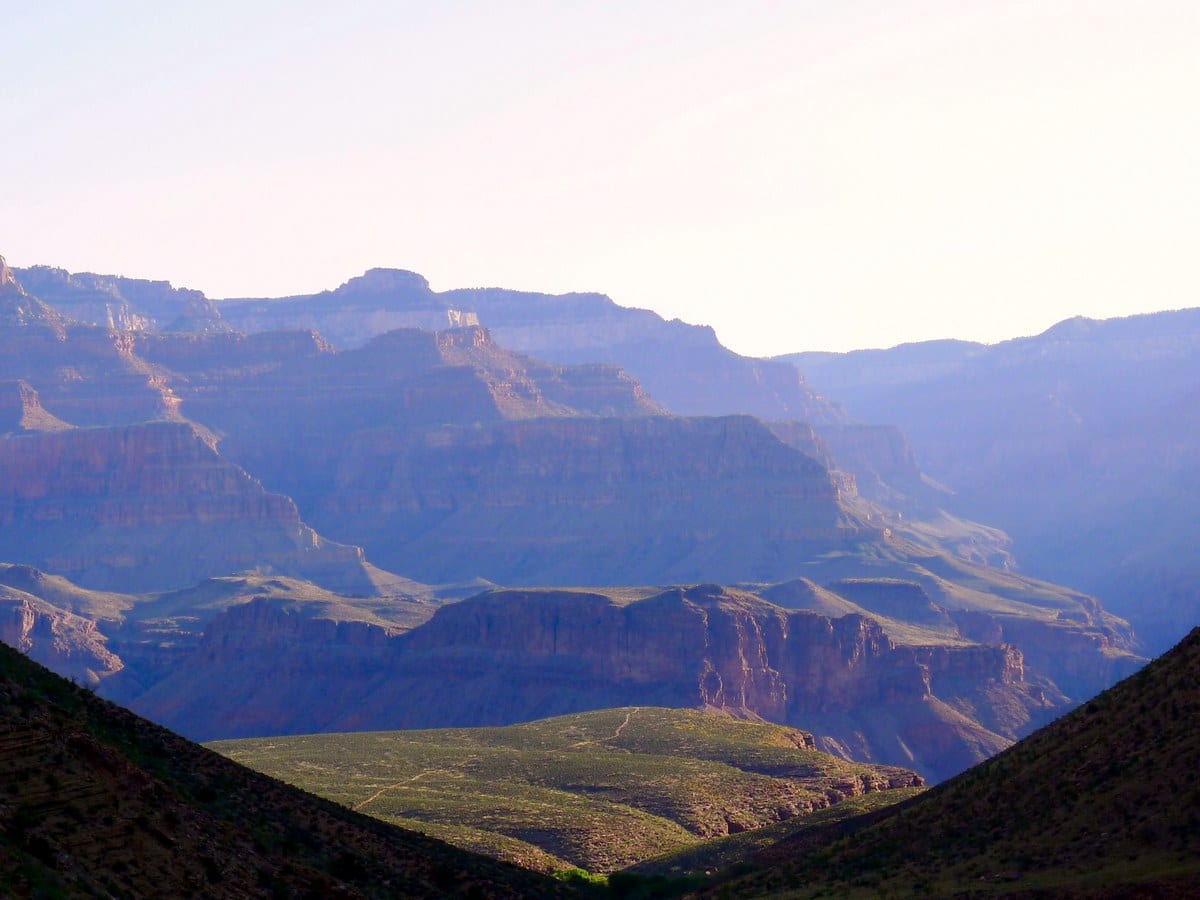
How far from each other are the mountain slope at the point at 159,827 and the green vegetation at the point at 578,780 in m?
28.5

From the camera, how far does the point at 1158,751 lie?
157 feet

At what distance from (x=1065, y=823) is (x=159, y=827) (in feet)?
72.3

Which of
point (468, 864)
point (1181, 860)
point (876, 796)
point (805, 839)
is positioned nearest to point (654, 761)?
point (876, 796)

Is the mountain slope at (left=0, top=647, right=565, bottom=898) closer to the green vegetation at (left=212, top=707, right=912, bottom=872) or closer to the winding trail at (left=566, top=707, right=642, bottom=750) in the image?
the green vegetation at (left=212, top=707, right=912, bottom=872)

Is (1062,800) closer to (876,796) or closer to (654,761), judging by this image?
(876,796)

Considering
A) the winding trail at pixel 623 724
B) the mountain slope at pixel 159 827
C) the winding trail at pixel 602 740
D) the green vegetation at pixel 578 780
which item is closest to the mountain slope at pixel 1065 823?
the mountain slope at pixel 159 827

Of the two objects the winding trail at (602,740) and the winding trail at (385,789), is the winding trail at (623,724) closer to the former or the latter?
the winding trail at (602,740)

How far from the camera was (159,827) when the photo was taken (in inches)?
1538

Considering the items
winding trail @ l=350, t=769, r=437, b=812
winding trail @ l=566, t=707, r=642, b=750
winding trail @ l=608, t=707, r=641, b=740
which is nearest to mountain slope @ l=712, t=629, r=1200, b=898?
winding trail @ l=350, t=769, r=437, b=812

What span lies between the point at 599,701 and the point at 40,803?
537ft

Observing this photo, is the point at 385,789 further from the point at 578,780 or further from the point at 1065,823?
the point at 1065,823

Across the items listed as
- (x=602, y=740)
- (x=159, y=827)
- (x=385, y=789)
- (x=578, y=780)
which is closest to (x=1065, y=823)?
(x=159, y=827)

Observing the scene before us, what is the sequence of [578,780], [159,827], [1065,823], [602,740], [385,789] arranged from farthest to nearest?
[602,740], [578,780], [385,789], [1065,823], [159,827]

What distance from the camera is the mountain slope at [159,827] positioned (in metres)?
36.0
